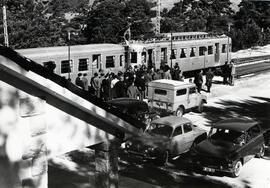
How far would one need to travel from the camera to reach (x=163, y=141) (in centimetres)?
1291

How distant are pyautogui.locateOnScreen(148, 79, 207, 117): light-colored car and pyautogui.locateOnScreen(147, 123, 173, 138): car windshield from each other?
4.31m

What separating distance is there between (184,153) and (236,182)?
8.51 feet

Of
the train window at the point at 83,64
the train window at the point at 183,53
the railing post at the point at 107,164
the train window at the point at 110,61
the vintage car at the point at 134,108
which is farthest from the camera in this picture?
the train window at the point at 183,53

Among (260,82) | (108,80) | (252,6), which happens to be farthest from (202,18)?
(108,80)

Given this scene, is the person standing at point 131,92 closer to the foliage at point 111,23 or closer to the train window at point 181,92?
the train window at point 181,92

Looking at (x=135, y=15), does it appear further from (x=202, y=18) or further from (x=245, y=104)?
(x=245, y=104)

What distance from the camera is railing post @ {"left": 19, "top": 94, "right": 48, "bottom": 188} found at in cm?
525

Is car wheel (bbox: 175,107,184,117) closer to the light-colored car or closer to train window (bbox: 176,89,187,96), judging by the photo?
the light-colored car

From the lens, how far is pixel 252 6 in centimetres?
8050

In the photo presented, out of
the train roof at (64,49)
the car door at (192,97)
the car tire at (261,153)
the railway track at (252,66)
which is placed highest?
the train roof at (64,49)

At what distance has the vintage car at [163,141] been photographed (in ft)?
41.9

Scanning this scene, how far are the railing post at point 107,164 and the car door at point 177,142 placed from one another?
6.65 metres

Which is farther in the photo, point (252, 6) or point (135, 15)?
point (252, 6)

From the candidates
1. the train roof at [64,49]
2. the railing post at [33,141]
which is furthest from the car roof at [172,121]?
the train roof at [64,49]
